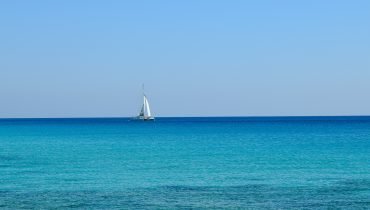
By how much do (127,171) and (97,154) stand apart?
21.9m

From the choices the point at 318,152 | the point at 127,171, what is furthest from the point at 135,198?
the point at 318,152

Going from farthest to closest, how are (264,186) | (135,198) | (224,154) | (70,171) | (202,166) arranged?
(224,154), (202,166), (70,171), (264,186), (135,198)

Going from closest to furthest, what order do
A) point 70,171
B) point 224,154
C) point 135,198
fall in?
point 135,198
point 70,171
point 224,154

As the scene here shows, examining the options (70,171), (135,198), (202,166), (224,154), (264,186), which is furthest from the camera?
(224,154)

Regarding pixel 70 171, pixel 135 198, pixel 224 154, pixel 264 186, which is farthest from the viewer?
pixel 224 154

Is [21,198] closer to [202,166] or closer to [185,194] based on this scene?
[185,194]

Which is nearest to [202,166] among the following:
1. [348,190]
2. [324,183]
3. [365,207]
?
[324,183]

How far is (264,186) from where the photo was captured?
45.0 meters

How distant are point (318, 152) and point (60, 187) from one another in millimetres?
41441

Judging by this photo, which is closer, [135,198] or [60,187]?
[135,198]

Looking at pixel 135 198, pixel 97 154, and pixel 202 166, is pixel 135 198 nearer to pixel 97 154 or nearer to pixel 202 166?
pixel 202 166

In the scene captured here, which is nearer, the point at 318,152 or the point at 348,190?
the point at 348,190

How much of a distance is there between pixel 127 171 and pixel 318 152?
29.9 metres

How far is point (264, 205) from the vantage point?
122 feet
